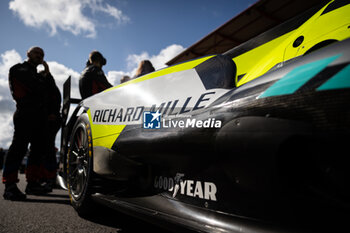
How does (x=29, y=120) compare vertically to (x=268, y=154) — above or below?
above

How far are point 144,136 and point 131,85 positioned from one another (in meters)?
0.50

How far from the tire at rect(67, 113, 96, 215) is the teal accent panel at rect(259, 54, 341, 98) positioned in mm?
1383

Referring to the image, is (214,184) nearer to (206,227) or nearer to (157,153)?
(206,227)

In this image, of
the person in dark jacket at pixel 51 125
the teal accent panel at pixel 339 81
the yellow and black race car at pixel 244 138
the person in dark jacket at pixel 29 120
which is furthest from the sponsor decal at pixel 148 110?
the person in dark jacket at pixel 51 125

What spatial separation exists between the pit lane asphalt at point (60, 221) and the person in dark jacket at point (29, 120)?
71 cm

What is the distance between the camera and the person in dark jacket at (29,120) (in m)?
2.66

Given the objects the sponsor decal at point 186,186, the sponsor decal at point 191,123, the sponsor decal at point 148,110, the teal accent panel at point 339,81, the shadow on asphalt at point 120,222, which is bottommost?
the shadow on asphalt at point 120,222

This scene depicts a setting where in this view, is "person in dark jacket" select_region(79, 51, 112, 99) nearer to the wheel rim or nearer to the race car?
the wheel rim

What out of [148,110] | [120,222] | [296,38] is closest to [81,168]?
[120,222]

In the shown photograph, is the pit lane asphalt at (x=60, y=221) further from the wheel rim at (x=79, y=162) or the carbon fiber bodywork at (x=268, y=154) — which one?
the carbon fiber bodywork at (x=268, y=154)

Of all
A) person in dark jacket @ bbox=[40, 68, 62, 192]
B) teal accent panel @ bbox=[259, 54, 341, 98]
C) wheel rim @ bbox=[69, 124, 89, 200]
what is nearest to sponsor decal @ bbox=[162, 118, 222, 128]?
teal accent panel @ bbox=[259, 54, 341, 98]

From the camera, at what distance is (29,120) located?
2.79m

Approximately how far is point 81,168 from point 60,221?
42 cm

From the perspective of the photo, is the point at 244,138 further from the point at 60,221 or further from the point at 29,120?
the point at 29,120
